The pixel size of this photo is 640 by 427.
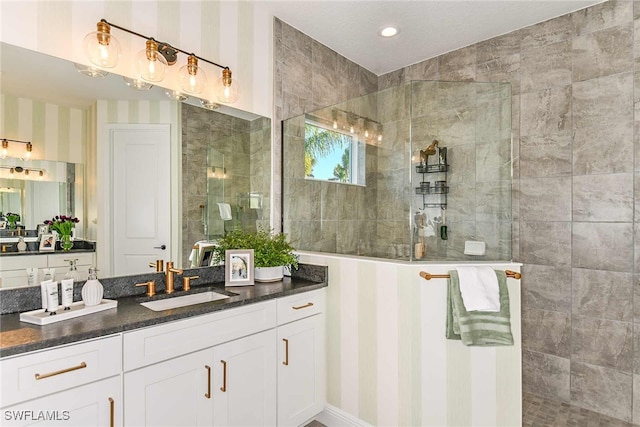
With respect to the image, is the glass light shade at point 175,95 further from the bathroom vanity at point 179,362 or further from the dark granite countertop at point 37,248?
the bathroom vanity at point 179,362

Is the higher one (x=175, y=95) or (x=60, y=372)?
(x=175, y=95)

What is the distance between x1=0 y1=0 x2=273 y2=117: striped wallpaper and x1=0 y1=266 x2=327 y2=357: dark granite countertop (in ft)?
4.03

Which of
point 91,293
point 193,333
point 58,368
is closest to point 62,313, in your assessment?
point 91,293

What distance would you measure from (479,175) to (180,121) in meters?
1.98

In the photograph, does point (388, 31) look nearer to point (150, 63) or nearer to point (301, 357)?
point (150, 63)

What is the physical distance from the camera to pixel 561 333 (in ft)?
8.71

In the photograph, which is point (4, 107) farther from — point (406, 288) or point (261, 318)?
point (406, 288)

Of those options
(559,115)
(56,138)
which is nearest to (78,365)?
(56,138)

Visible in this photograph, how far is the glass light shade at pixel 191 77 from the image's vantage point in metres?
2.14

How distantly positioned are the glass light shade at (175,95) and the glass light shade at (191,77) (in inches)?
1.5

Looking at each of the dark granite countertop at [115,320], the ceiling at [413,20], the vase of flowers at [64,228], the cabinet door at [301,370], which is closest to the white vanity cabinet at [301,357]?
the cabinet door at [301,370]

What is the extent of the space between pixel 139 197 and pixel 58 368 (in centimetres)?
101

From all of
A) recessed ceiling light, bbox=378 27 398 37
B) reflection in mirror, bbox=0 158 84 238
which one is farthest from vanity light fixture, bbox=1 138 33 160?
recessed ceiling light, bbox=378 27 398 37

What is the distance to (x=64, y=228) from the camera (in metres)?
1.77
